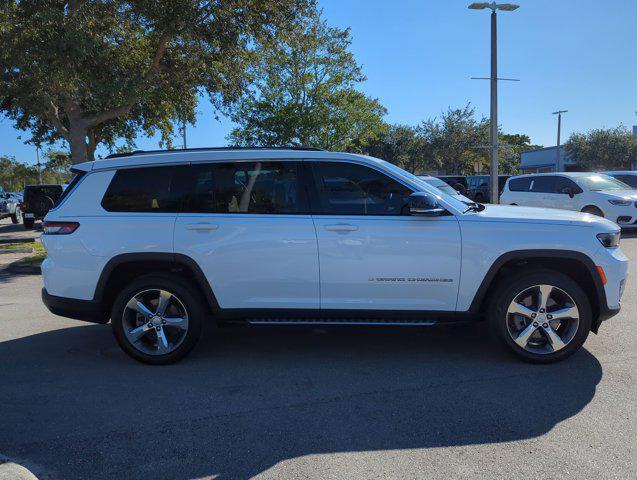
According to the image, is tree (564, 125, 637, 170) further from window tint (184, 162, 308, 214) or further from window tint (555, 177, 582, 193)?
window tint (184, 162, 308, 214)

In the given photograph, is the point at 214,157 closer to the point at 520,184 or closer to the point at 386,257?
the point at 386,257

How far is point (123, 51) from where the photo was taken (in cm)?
1504

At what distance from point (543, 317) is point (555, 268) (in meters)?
0.49

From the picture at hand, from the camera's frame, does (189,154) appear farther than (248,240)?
Yes

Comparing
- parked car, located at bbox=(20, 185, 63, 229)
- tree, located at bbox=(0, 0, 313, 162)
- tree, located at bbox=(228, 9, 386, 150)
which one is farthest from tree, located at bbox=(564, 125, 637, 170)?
parked car, located at bbox=(20, 185, 63, 229)

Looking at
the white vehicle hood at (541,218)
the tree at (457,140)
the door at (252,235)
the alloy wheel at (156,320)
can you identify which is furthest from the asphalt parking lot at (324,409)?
the tree at (457,140)

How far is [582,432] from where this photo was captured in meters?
3.36

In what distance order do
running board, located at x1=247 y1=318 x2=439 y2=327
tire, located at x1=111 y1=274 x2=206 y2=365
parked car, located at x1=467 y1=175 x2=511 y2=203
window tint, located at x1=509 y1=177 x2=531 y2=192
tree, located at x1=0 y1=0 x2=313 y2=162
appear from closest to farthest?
running board, located at x1=247 y1=318 x2=439 y2=327
tire, located at x1=111 y1=274 x2=206 y2=365
tree, located at x1=0 y1=0 x2=313 y2=162
window tint, located at x1=509 y1=177 x2=531 y2=192
parked car, located at x1=467 y1=175 x2=511 y2=203

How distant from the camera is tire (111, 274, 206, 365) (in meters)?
4.64

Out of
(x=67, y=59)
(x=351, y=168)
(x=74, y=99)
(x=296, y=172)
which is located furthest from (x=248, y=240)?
(x=74, y=99)

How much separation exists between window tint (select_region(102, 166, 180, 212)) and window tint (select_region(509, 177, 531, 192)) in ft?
44.5

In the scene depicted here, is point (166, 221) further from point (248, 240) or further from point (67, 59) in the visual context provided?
point (67, 59)

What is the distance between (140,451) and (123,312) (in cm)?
170

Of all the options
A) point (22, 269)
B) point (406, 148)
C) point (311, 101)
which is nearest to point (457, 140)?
point (406, 148)
